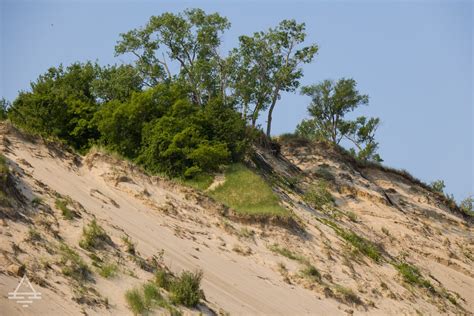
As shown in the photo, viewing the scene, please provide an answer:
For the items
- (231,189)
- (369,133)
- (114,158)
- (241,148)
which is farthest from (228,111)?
(369,133)

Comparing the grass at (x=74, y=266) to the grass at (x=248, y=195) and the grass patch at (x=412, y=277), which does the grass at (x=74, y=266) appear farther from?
the grass patch at (x=412, y=277)

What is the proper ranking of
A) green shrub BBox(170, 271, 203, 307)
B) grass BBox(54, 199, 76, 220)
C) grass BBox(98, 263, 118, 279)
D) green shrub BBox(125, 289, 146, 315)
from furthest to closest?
grass BBox(54, 199, 76, 220)
green shrub BBox(170, 271, 203, 307)
grass BBox(98, 263, 118, 279)
green shrub BBox(125, 289, 146, 315)

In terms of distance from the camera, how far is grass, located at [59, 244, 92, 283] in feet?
53.4

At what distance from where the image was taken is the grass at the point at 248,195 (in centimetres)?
2883

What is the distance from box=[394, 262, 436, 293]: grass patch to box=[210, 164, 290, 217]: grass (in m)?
5.01

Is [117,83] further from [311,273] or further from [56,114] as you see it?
[311,273]

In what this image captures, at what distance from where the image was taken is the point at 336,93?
4850cm

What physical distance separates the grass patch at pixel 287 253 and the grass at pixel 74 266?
10157 mm

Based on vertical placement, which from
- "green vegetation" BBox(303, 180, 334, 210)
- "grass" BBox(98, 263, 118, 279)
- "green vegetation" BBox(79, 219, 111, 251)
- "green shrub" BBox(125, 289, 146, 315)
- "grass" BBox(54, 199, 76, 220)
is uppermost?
"green vegetation" BBox(303, 180, 334, 210)

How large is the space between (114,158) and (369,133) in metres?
26.2

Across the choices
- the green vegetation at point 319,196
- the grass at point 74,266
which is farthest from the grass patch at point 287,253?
the grass at point 74,266

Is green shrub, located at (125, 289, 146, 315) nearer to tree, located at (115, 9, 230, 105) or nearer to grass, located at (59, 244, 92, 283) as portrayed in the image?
grass, located at (59, 244, 92, 283)

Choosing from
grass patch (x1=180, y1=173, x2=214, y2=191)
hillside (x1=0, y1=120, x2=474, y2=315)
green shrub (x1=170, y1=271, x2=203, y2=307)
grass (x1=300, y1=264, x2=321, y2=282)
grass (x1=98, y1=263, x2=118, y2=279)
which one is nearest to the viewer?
hillside (x1=0, y1=120, x2=474, y2=315)

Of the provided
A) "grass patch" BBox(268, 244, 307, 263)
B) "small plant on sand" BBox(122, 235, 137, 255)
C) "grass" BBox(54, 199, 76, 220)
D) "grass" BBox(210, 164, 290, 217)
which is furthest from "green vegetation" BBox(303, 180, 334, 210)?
"grass" BBox(54, 199, 76, 220)
